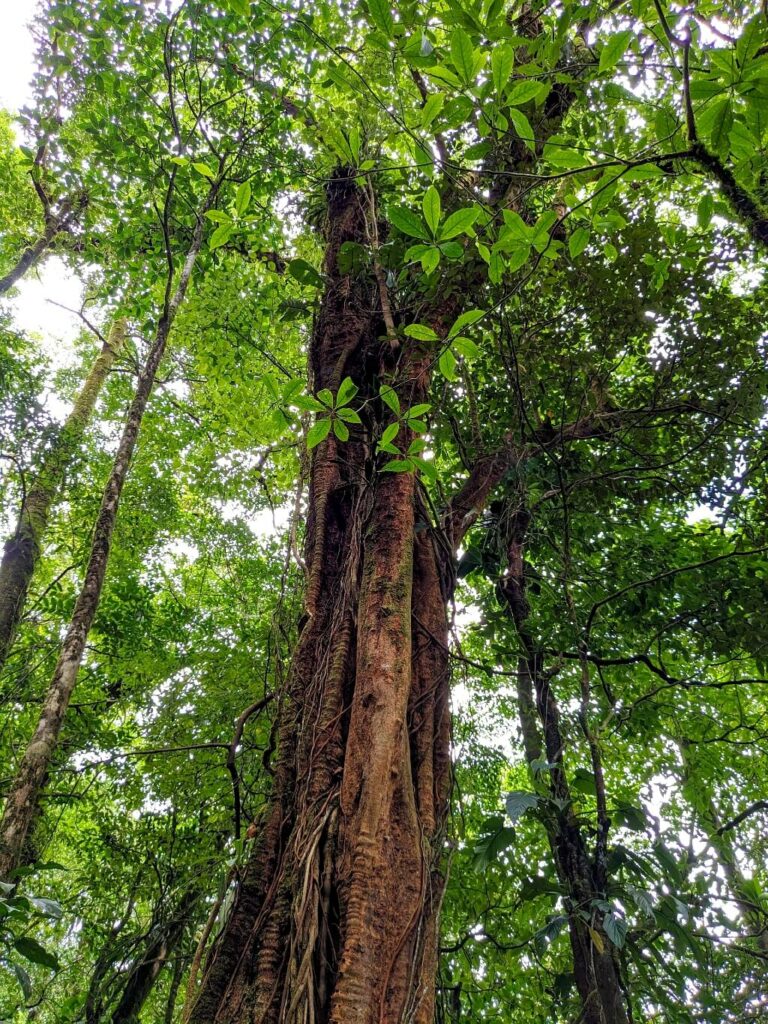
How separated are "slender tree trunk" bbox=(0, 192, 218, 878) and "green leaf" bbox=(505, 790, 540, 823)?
1914mm

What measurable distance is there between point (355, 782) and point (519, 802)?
0.73 m

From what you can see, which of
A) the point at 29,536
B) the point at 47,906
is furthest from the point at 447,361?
the point at 29,536

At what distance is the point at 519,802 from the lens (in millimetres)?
2381

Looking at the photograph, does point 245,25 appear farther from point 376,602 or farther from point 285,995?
point 285,995

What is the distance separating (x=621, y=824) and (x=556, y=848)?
0.32 meters

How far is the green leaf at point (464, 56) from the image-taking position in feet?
5.39

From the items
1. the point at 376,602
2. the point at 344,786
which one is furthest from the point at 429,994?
the point at 376,602

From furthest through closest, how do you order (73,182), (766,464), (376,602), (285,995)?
(73,182)
(766,464)
(376,602)
(285,995)

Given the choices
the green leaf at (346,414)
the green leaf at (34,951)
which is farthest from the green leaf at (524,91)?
the green leaf at (34,951)

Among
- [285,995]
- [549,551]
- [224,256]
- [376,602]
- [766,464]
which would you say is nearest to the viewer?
[285,995]

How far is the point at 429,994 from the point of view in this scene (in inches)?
70.0

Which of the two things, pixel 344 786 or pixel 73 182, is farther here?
pixel 73 182

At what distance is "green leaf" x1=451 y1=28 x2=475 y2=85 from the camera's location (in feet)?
5.39

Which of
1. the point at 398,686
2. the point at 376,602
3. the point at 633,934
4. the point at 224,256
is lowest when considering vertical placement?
the point at 633,934
